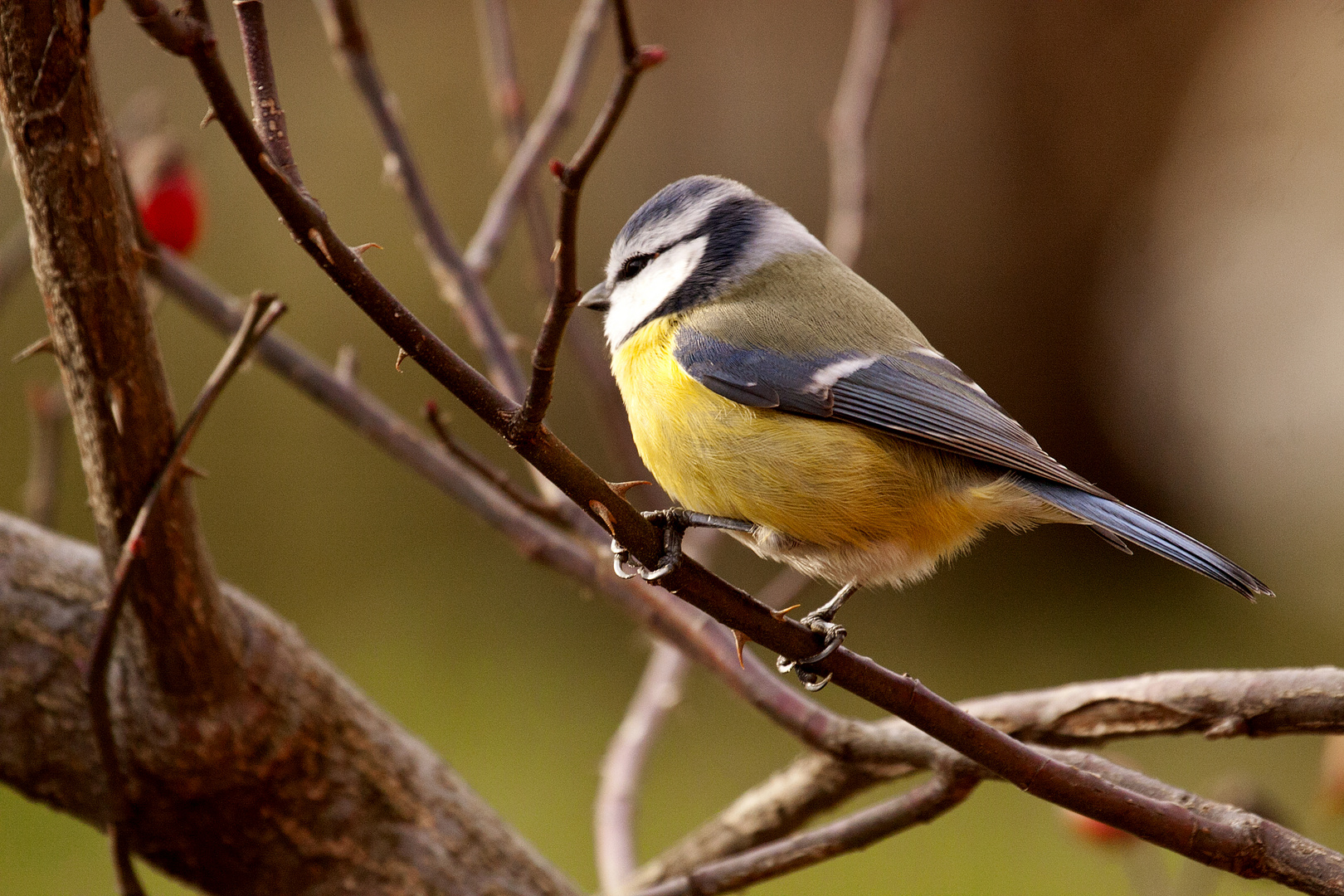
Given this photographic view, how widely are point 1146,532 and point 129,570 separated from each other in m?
0.80

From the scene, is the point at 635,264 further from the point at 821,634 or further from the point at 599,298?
the point at 821,634

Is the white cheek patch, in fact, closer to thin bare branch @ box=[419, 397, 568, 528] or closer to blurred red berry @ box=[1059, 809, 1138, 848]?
thin bare branch @ box=[419, 397, 568, 528]

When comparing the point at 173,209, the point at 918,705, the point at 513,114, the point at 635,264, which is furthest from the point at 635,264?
the point at 918,705

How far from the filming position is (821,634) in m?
0.82

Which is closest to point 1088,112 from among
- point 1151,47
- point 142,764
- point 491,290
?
point 1151,47

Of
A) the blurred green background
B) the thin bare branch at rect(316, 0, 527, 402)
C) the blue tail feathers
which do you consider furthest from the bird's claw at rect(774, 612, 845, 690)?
the blurred green background

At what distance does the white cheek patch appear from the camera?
4.07 feet

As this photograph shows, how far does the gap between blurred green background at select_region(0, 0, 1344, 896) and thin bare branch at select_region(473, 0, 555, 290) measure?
0.72 metres

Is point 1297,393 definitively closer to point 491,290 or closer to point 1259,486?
point 1259,486

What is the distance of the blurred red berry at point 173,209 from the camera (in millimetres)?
1407

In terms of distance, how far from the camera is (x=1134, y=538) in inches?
36.9

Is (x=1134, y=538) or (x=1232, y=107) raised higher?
(x=1232, y=107)

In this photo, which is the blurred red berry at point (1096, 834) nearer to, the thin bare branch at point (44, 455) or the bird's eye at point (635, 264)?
the bird's eye at point (635, 264)

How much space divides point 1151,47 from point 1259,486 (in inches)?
39.9
